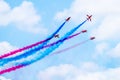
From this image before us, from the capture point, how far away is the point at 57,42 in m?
62.6

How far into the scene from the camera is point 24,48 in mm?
60375

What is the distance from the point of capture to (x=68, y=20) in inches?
2445

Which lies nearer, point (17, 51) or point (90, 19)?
point (17, 51)

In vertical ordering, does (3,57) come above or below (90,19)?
below

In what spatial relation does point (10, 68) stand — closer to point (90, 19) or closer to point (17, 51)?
point (17, 51)

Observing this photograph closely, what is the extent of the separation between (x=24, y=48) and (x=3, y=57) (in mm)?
3673

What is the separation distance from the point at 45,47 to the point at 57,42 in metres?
2.55

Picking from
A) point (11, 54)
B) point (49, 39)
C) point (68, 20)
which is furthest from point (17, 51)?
point (68, 20)

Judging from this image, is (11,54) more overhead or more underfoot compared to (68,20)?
more underfoot

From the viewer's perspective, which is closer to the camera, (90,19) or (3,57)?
(3,57)

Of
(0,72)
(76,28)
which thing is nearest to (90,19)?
(76,28)

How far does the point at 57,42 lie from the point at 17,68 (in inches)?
317

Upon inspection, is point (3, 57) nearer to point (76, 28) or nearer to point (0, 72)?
point (0, 72)

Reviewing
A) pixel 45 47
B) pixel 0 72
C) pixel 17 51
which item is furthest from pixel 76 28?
pixel 0 72
